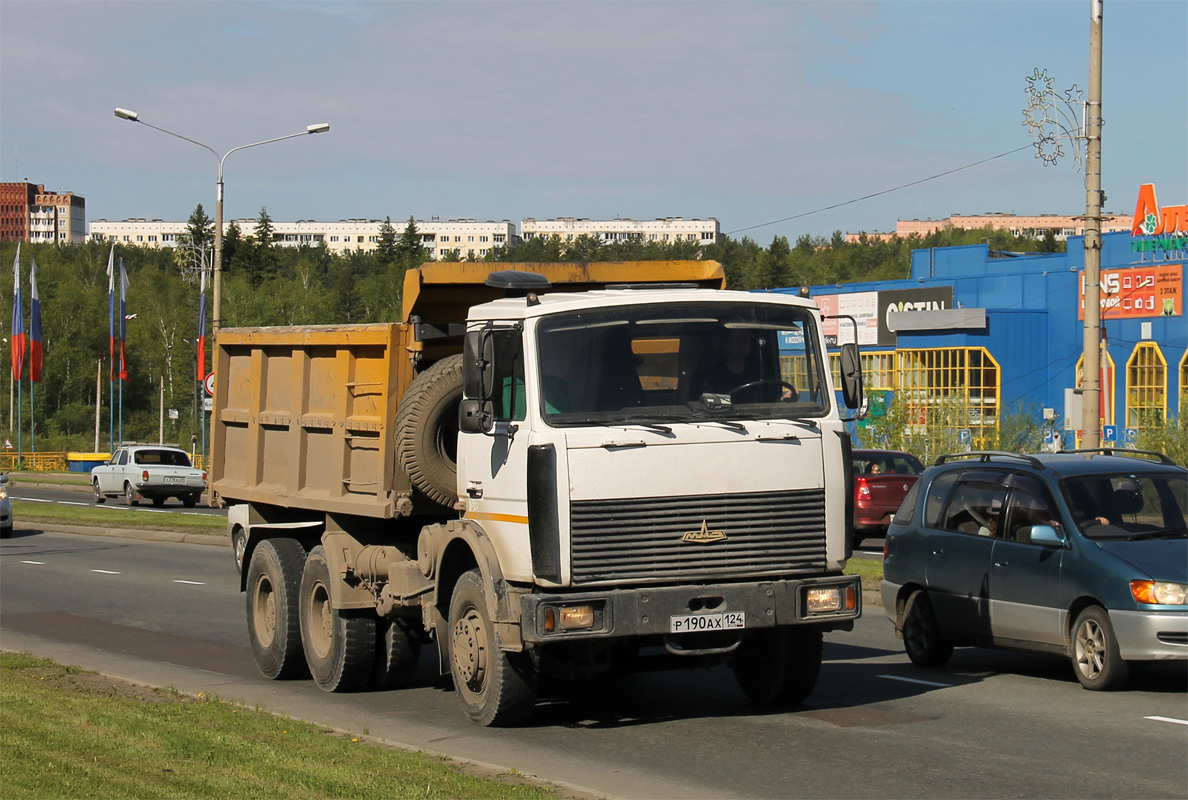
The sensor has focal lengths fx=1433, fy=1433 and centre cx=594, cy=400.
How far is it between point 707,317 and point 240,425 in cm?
536

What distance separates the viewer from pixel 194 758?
300 inches

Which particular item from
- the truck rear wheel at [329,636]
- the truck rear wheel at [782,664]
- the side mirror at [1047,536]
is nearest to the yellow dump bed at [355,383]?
the truck rear wheel at [329,636]

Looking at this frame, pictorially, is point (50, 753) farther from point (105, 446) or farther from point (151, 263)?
point (151, 263)

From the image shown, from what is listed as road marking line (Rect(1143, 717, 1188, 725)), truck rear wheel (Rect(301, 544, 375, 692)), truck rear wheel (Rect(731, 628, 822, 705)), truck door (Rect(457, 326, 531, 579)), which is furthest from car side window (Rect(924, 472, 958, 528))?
truck rear wheel (Rect(301, 544, 375, 692))

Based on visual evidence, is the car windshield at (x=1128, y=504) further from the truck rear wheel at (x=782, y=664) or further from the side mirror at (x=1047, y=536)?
the truck rear wheel at (x=782, y=664)

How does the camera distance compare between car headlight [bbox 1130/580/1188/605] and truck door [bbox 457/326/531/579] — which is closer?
truck door [bbox 457/326/531/579]

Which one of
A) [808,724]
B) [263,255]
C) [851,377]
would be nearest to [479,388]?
[851,377]

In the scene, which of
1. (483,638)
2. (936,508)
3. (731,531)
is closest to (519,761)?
(483,638)

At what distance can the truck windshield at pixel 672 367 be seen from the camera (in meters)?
8.41

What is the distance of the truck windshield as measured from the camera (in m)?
8.41

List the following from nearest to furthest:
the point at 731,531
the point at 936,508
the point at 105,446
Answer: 1. the point at 731,531
2. the point at 936,508
3. the point at 105,446

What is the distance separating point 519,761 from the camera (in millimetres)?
7969

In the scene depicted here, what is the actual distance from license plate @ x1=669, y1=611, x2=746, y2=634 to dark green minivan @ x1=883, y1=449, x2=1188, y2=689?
295cm

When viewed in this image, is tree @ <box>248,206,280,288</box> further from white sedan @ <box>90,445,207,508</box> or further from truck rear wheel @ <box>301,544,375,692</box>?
truck rear wheel @ <box>301,544,375,692</box>
